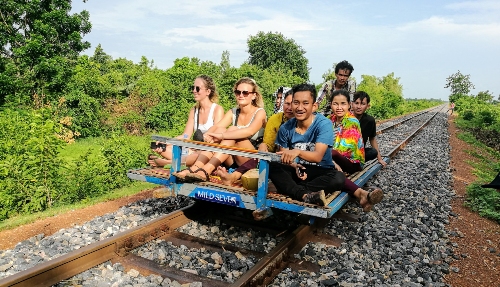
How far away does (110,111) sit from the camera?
17.3 metres

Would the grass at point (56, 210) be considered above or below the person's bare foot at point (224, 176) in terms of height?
below

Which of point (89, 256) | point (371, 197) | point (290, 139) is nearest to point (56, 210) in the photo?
point (89, 256)

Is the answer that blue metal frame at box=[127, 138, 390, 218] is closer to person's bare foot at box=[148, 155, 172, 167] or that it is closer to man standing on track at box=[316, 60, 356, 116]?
person's bare foot at box=[148, 155, 172, 167]

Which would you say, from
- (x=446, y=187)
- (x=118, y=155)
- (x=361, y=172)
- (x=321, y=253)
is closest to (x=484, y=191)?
(x=446, y=187)

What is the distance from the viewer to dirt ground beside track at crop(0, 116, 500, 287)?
3797 mm

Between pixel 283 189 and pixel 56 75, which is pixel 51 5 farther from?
pixel 283 189

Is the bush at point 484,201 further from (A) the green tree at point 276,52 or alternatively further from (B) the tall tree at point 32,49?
(A) the green tree at point 276,52

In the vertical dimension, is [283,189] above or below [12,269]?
above

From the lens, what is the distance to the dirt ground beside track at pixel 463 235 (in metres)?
3.80

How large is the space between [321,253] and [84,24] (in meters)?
18.5

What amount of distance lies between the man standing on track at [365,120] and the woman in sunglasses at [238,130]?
1.89m

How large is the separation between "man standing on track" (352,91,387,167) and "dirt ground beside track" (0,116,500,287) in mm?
1494

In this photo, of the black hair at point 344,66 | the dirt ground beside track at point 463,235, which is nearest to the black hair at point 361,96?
the black hair at point 344,66

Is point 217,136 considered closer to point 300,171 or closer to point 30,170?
point 300,171
